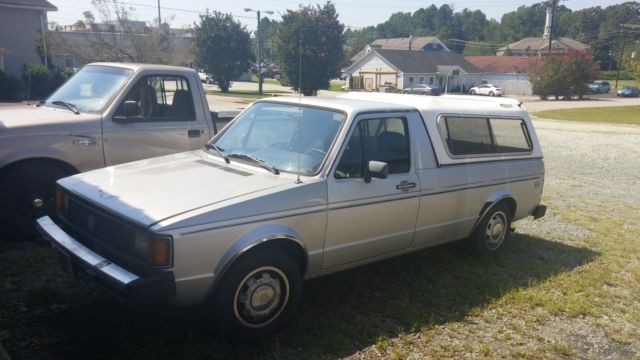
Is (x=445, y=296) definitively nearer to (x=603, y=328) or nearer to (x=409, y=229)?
(x=409, y=229)

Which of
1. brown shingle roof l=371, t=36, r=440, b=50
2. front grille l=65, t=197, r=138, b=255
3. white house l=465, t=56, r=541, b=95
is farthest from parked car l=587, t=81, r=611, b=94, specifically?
front grille l=65, t=197, r=138, b=255

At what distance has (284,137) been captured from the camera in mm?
4738

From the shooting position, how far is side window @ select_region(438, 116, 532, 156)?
5449 mm

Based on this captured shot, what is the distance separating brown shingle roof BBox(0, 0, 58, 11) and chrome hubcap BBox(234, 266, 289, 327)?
104 ft

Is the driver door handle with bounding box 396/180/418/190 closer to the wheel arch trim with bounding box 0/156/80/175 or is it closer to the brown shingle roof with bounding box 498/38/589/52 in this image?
the wheel arch trim with bounding box 0/156/80/175

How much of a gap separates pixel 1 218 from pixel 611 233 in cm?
779

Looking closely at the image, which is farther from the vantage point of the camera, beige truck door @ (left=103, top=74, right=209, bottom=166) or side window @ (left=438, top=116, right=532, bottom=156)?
beige truck door @ (left=103, top=74, right=209, bottom=166)

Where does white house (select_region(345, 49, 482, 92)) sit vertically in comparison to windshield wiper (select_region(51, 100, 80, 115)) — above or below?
above

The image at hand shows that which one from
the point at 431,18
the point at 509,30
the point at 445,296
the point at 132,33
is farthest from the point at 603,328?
the point at 431,18

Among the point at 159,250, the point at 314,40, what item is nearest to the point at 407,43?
the point at 314,40

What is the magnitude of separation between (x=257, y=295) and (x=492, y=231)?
11.1ft

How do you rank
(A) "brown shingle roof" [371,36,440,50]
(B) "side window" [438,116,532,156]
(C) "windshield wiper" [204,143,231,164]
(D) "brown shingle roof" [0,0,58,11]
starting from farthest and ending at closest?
(A) "brown shingle roof" [371,36,440,50] < (D) "brown shingle roof" [0,0,58,11] < (B) "side window" [438,116,532,156] < (C) "windshield wiper" [204,143,231,164]

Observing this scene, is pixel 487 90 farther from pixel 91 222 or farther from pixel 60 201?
pixel 91 222

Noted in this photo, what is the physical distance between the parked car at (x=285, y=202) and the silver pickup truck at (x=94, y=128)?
122 cm
